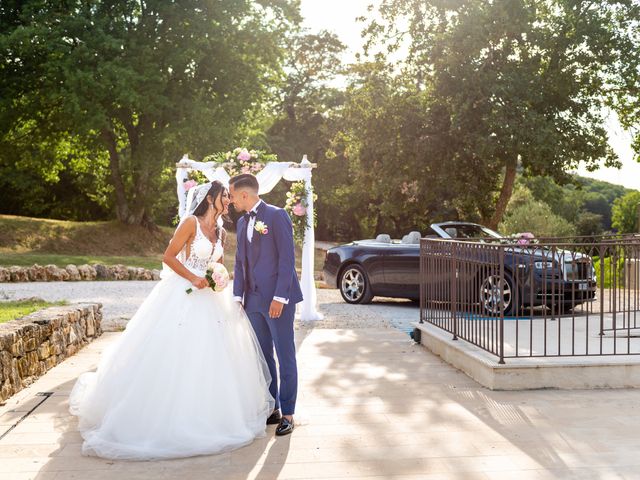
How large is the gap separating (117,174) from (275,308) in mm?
29867

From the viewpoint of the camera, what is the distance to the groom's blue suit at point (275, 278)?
19.7 feet

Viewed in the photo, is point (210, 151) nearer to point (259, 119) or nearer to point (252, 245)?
point (259, 119)

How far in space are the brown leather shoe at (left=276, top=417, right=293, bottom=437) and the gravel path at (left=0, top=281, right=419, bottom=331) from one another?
5.97 metres

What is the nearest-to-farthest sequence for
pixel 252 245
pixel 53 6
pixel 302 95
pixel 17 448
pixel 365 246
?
pixel 17 448
pixel 252 245
pixel 365 246
pixel 53 6
pixel 302 95

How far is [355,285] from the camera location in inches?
614

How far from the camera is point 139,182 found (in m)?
34.7

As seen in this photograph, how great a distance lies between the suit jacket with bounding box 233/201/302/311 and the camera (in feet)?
19.6

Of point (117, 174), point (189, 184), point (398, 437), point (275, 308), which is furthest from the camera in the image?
point (117, 174)

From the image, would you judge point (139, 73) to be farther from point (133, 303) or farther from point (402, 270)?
point (402, 270)

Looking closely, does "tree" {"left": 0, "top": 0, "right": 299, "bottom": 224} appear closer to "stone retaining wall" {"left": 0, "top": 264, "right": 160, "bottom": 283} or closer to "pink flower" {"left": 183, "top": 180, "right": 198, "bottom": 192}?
"stone retaining wall" {"left": 0, "top": 264, "right": 160, "bottom": 283}

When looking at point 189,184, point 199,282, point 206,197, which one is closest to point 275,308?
point 199,282

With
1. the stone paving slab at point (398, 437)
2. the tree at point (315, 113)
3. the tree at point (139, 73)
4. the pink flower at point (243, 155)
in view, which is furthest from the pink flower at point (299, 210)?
the tree at point (315, 113)

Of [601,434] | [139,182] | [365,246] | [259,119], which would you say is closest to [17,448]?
[601,434]

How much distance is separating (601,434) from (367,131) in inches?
906
